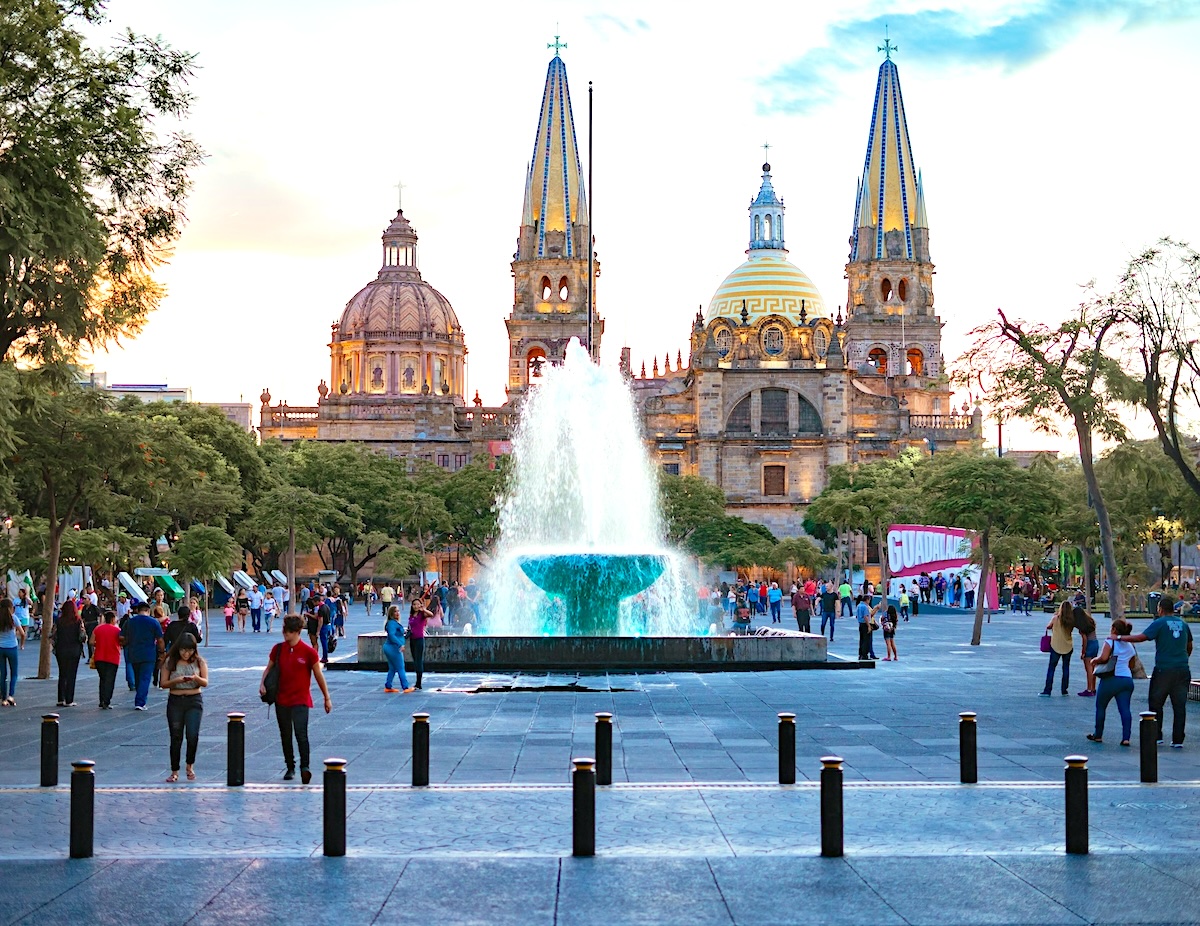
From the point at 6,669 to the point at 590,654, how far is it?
31.0ft

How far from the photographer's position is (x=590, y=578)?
29.8 m

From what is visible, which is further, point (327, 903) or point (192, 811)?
point (192, 811)

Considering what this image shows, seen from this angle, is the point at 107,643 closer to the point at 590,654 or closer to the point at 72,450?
the point at 72,450

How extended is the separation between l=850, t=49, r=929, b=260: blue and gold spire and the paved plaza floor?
88.8m

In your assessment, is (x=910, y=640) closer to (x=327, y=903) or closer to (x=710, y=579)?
(x=327, y=903)

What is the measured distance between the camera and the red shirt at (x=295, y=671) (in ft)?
44.9

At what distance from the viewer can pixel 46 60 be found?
1877 centimetres

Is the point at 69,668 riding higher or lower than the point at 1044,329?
lower

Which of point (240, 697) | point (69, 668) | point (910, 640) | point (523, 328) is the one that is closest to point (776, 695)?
point (240, 697)

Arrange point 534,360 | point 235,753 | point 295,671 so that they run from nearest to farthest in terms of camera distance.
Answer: point 235,753 → point 295,671 → point 534,360

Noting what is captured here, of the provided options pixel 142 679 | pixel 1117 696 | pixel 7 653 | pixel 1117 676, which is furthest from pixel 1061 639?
pixel 7 653

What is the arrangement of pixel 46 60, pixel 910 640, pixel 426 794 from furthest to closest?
1. pixel 910 640
2. pixel 46 60
3. pixel 426 794

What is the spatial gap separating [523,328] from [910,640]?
219ft

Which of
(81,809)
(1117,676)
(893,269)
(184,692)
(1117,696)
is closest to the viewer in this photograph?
(81,809)
